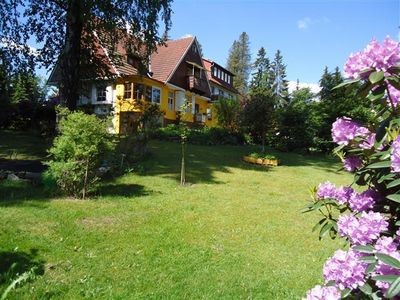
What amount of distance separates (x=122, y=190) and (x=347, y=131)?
762 cm

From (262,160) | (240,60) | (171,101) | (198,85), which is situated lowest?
(262,160)

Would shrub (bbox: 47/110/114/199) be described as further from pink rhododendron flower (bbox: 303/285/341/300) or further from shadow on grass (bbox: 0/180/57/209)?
pink rhododendron flower (bbox: 303/285/341/300)

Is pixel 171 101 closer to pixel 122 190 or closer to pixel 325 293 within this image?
pixel 122 190

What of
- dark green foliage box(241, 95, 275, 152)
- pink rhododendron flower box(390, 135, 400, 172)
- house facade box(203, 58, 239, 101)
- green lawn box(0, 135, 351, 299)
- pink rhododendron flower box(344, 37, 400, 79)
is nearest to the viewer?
pink rhododendron flower box(390, 135, 400, 172)

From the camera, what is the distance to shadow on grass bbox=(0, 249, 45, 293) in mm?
4277

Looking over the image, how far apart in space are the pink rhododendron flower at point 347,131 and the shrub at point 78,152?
6471 mm

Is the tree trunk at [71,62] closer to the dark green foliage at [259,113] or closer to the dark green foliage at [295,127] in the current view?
the dark green foliage at [259,113]

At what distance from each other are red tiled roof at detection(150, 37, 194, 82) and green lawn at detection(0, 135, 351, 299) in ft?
79.7

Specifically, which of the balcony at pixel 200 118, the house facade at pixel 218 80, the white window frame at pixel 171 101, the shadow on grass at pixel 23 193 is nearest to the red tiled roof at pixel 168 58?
the white window frame at pixel 171 101

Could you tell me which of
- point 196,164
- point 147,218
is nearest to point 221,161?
point 196,164

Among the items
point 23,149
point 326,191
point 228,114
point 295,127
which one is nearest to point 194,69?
point 228,114

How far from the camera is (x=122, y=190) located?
9.25 metres

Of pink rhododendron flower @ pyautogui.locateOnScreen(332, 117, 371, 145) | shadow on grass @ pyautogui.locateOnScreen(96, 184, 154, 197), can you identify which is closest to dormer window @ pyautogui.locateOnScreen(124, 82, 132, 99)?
shadow on grass @ pyautogui.locateOnScreen(96, 184, 154, 197)

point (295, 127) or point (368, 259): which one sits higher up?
point (295, 127)
